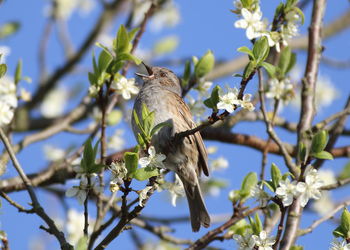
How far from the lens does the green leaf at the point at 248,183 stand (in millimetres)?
4020

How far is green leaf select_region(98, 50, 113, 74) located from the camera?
12.7 ft

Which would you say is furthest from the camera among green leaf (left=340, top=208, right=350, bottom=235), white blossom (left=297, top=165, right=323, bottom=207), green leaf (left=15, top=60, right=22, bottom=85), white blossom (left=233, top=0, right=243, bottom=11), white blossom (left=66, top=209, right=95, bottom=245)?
white blossom (left=66, top=209, right=95, bottom=245)

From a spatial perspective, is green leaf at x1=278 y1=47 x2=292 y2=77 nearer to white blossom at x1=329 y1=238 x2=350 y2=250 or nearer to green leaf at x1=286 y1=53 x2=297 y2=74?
green leaf at x1=286 y1=53 x2=297 y2=74

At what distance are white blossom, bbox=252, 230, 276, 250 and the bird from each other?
1.33 m

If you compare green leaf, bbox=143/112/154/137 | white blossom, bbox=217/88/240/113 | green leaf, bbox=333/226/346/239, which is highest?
green leaf, bbox=143/112/154/137

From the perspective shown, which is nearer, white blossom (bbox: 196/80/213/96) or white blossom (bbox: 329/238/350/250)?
white blossom (bbox: 329/238/350/250)

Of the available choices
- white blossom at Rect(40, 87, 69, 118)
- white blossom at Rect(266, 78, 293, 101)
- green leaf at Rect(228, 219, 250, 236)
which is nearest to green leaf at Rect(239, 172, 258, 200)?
green leaf at Rect(228, 219, 250, 236)

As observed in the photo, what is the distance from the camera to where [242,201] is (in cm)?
409

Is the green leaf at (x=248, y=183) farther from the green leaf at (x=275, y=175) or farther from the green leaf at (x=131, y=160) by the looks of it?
the green leaf at (x=131, y=160)

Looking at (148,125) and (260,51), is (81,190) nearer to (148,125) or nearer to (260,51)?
(148,125)

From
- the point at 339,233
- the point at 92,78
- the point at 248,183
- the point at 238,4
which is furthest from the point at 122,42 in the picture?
the point at 339,233

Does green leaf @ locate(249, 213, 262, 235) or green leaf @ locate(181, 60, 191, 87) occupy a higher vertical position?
green leaf @ locate(181, 60, 191, 87)

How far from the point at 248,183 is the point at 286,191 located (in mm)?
739

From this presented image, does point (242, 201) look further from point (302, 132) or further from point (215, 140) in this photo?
point (215, 140)
